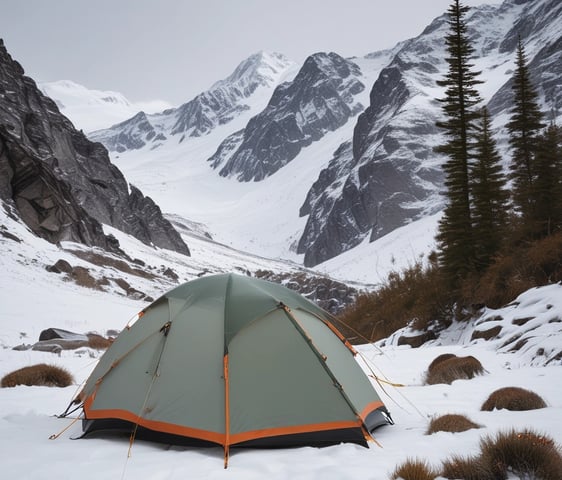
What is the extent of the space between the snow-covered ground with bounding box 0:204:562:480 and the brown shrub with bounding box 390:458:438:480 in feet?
0.53

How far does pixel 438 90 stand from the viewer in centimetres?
9838

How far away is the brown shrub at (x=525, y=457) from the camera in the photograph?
2977 mm

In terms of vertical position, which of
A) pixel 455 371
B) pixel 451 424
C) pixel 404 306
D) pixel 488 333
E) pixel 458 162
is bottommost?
pixel 404 306

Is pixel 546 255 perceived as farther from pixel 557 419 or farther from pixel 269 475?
pixel 269 475

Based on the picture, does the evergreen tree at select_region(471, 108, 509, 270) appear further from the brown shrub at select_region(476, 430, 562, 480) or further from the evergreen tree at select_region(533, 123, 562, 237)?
the brown shrub at select_region(476, 430, 562, 480)

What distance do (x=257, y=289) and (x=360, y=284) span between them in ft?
159

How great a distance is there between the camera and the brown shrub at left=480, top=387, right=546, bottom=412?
493cm

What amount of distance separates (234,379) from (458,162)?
11.8 metres

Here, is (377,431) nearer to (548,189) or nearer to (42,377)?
(42,377)

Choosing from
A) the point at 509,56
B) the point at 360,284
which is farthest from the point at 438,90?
the point at 360,284

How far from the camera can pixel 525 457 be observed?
3080 millimetres

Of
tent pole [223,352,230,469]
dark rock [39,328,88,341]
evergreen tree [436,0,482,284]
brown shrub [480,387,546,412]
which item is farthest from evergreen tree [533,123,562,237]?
dark rock [39,328,88,341]

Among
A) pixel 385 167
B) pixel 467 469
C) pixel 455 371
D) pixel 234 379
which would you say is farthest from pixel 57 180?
pixel 385 167

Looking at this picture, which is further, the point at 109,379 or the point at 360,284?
the point at 360,284
